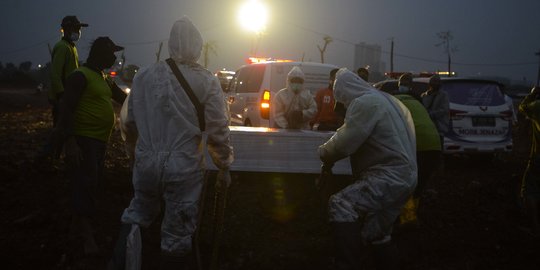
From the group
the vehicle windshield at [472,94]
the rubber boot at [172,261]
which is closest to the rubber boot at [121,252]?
the rubber boot at [172,261]

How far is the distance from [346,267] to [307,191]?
3.39m

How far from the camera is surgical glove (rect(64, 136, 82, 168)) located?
450 centimetres

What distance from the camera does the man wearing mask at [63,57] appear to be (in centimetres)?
543

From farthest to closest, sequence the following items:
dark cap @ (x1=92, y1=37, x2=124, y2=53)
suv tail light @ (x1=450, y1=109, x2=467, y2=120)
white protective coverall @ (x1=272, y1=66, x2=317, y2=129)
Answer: suv tail light @ (x1=450, y1=109, x2=467, y2=120) → white protective coverall @ (x1=272, y1=66, x2=317, y2=129) → dark cap @ (x1=92, y1=37, x2=124, y2=53)

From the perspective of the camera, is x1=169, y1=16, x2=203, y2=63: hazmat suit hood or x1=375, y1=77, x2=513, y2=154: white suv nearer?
x1=169, y1=16, x2=203, y2=63: hazmat suit hood

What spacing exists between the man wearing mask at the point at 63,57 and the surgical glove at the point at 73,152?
1.09 m

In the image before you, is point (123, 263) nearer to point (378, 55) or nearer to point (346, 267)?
point (346, 267)

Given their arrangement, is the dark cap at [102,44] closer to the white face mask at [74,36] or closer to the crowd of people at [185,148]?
the crowd of people at [185,148]

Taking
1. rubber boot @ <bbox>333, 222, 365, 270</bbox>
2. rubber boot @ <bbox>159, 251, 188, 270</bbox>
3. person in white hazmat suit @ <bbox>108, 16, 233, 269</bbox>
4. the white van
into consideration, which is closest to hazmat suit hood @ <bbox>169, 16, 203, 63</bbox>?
person in white hazmat suit @ <bbox>108, 16, 233, 269</bbox>

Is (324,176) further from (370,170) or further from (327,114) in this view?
(327,114)

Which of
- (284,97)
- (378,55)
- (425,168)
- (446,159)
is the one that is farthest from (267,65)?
(378,55)

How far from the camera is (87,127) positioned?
4.60m

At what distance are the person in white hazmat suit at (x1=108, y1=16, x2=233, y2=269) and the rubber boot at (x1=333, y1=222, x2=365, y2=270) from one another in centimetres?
109

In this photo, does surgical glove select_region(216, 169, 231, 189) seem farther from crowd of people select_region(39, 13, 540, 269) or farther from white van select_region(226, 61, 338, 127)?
white van select_region(226, 61, 338, 127)
